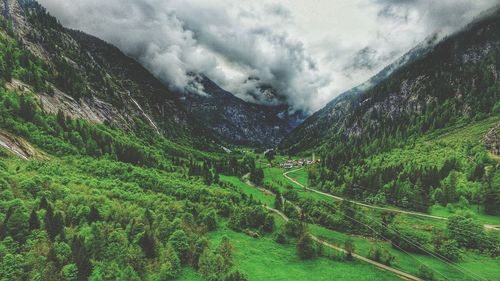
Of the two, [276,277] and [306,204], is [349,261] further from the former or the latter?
[306,204]

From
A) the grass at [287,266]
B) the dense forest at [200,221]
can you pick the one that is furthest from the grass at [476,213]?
the grass at [287,266]

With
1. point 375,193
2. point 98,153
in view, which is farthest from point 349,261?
point 98,153

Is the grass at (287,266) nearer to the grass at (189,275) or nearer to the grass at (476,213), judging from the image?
the grass at (189,275)

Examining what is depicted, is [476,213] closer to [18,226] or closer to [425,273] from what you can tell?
[425,273]

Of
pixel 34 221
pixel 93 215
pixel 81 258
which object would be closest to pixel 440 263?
pixel 81 258

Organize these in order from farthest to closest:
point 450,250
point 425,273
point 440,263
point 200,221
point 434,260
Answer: point 200,221 → point 434,260 → point 450,250 → point 440,263 → point 425,273

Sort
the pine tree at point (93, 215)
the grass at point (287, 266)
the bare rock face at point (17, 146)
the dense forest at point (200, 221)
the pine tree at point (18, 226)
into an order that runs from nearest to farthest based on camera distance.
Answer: the pine tree at point (18, 226) → the dense forest at point (200, 221) → the grass at point (287, 266) → the pine tree at point (93, 215) → the bare rock face at point (17, 146)

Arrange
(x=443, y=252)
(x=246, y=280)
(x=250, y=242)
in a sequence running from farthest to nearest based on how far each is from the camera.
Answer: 1. (x=250, y=242)
2. (x=443, y=252)
3. (x=246, y=280)

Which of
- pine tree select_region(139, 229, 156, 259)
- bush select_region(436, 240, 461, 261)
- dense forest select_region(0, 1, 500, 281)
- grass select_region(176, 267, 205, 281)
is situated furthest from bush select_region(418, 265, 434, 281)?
pine tree select_region(139, 229, 156, 259)
